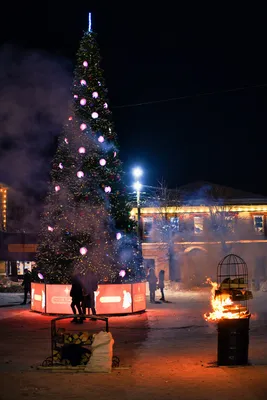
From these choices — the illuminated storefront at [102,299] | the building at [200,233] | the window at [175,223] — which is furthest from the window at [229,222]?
the illuminated storefront at [102,299]

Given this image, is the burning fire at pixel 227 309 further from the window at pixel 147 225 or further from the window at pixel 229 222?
the window at pixel 147 225

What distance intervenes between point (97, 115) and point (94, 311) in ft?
23.8

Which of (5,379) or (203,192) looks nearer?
(5,379)

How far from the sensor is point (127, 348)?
1377 centimetres

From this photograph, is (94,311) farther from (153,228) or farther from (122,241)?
(153,228)

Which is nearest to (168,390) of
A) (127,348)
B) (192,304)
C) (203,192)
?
(127,348)

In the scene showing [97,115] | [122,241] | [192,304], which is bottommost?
[192,304]

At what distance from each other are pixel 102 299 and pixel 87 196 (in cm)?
384

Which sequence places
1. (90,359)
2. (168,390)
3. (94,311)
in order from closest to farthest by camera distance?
(168,390) → (90,359) → (94,311)

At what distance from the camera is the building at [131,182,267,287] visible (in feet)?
173

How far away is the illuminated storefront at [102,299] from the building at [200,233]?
30.2 meters

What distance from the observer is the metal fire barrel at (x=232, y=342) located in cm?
1111

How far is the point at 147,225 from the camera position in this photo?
178 feet

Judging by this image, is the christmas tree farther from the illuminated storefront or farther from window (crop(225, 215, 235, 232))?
window (crop(225, 215, 235, 232))
